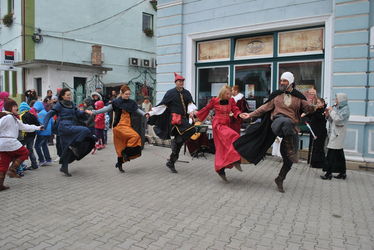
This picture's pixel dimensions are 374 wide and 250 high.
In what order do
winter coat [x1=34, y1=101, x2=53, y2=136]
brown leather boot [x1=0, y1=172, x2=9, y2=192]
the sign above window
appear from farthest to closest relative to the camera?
the sign above window < winter coat [x1=34, y1=101, x2=53, y2=136] < brown leather boot [x1=0, y1=172, x2=9, y2=192]

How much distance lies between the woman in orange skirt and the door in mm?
11198

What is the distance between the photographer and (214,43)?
10109 mm

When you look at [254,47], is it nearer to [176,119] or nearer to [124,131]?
[176,119]

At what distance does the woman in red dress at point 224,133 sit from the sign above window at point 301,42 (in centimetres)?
329

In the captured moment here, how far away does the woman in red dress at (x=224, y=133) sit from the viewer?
5754 mm

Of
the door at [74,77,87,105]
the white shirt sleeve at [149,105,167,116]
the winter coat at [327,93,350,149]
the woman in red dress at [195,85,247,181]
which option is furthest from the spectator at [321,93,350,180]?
the door at [74,77,87,105]

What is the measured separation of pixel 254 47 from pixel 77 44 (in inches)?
565

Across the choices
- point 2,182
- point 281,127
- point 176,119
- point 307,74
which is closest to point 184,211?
point 281,127

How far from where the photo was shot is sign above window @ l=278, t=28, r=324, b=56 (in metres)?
8.13

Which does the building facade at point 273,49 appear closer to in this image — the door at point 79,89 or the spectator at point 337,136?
the spectator at point 337,136

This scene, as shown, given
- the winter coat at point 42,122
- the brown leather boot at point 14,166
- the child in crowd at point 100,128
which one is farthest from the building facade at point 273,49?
the brown leather boot at point 14,166

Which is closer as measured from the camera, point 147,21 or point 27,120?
point 27,120

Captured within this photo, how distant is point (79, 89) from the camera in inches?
711

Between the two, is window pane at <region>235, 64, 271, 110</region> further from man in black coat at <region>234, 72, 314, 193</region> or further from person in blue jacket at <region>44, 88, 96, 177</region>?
person in blue jacket at <region>44, 88, 96, 177</region>
